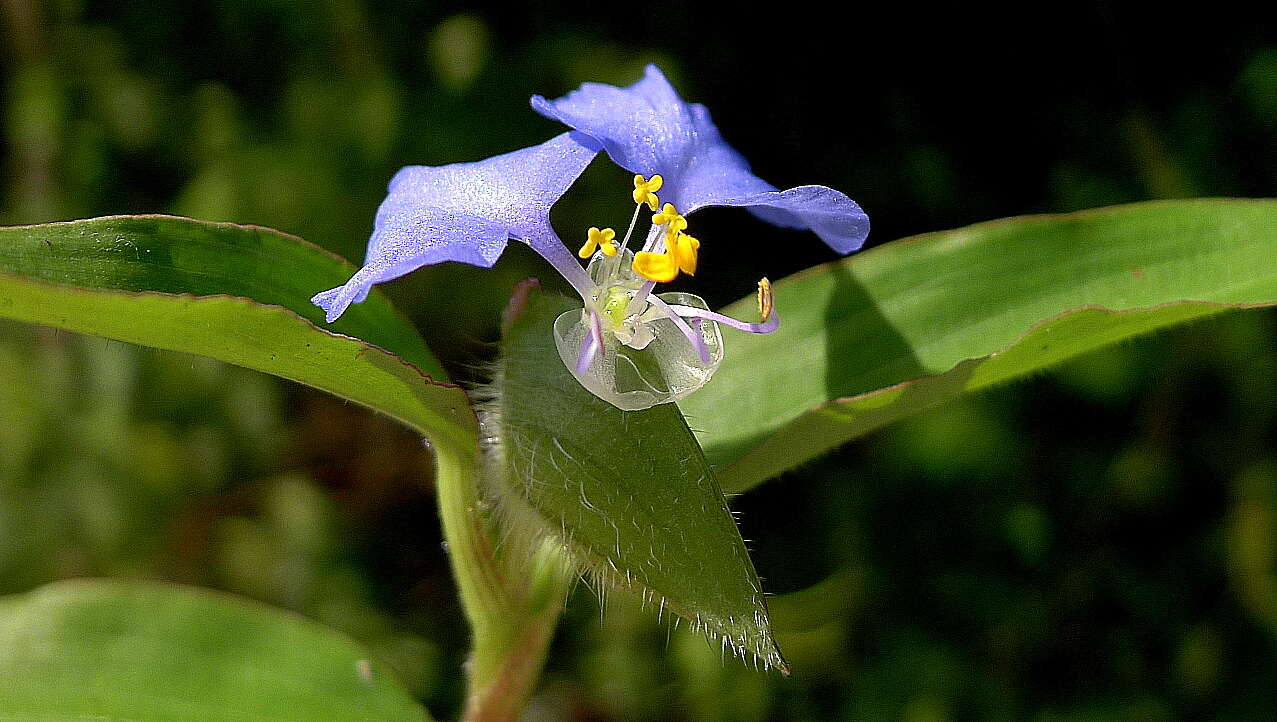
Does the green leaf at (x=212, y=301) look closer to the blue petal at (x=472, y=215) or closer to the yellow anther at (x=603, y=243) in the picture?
the blue petal at (x=472, y=215)

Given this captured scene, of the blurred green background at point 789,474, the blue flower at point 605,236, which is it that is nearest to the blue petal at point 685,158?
the blue flower at point 605,236

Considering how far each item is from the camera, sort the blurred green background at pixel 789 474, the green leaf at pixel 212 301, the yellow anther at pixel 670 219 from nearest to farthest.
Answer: the green leaf at pixel 212 301, the yellow anther at pixel 670 219, the blurred green background at pixel 789 474

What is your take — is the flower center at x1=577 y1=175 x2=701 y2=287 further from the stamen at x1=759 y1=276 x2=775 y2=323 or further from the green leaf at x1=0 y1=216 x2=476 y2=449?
the green leaf at x1=0 y1=216 x2=476 y2=449

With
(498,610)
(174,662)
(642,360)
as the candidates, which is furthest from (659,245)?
(174,662)

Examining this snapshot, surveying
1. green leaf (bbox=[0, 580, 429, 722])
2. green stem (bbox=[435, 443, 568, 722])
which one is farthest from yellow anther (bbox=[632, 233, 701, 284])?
green leaf (bbox=[0, 580, 429, 722])

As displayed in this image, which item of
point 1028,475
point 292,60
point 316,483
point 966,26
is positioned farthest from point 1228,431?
point 292,60

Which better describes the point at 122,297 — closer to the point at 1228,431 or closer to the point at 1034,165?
the point at 1034,165

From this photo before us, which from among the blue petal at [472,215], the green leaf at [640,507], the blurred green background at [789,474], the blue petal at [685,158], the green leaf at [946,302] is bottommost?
the blurred green background at [789,474]

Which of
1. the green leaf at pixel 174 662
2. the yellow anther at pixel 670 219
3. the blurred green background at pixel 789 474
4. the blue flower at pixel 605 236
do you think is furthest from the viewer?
the blurred green background at pixel 789 474
